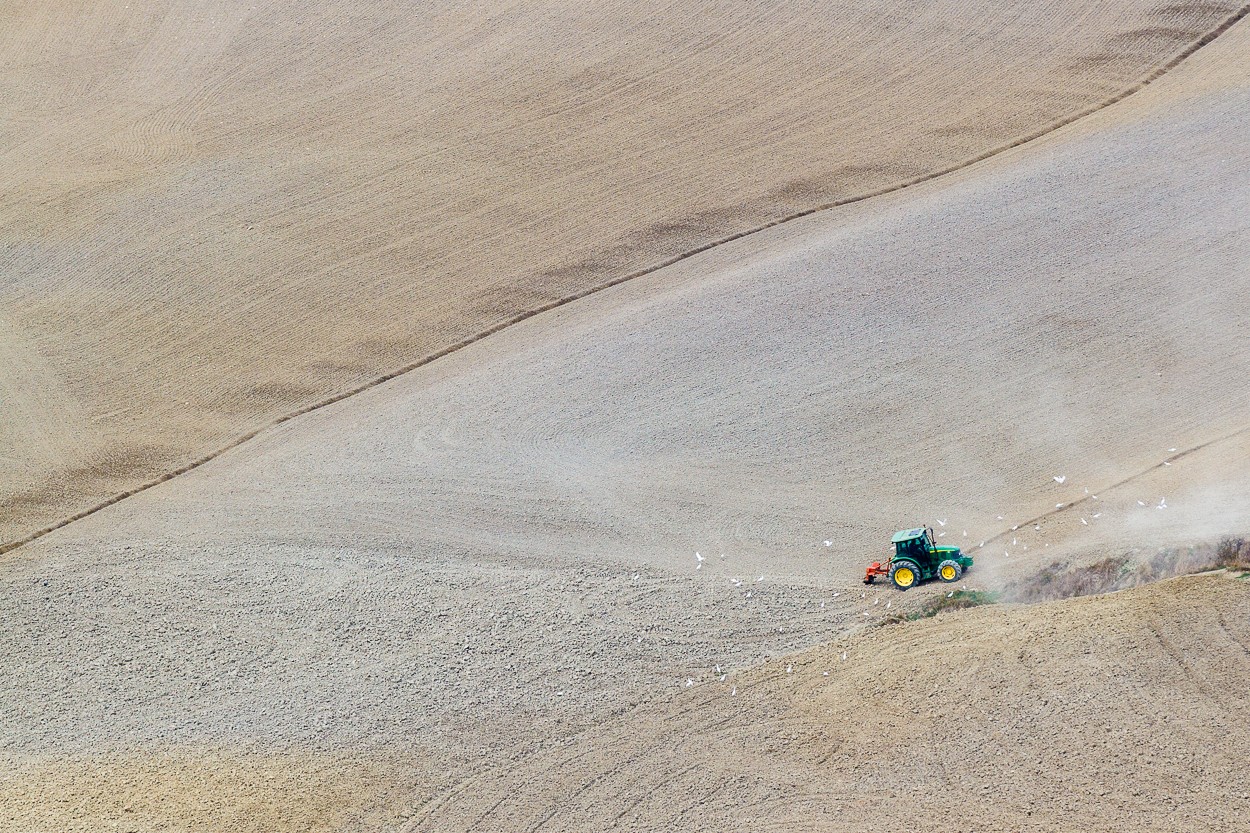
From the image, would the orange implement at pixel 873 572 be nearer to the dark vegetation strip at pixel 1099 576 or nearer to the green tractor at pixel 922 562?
the green tractor at pixel 922 562

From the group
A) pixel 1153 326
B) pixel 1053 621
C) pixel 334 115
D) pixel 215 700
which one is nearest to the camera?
pixel 1053 621

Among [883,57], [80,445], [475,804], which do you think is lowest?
[475,804]

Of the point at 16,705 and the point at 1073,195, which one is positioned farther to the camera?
the point at 1073,195

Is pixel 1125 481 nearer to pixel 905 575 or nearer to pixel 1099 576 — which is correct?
pixel 1099 576

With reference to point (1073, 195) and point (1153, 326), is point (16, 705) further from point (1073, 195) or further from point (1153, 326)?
point (1073, 195)

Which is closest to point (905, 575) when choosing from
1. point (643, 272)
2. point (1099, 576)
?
point (1099, 576)

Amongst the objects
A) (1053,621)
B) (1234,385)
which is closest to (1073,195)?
(1234,385)

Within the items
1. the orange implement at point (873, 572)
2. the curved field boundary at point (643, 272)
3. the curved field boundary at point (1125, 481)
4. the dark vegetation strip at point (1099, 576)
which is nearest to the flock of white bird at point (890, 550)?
the curved field boundary at point (1125, 481)
